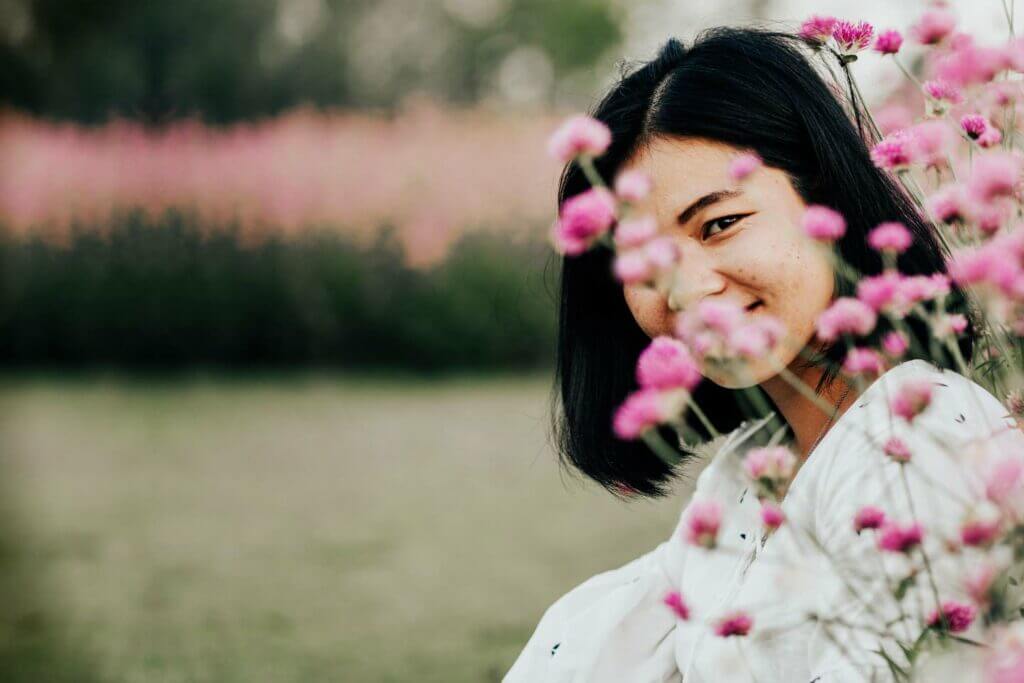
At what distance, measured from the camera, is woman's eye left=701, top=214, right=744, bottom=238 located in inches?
39.8

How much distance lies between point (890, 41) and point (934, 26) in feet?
0.30

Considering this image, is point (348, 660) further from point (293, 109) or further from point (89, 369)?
point (293, 109)

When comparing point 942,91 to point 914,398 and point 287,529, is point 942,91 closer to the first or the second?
point 914,398

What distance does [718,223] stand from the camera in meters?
1.02

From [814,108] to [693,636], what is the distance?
558 millimetres

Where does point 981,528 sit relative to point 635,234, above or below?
below

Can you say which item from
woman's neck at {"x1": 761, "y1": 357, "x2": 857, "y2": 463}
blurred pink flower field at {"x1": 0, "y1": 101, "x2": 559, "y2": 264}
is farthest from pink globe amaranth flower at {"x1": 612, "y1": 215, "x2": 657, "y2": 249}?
blurred pink flower field at {"x1": 0, "y1": 101, "x2": 559, "y2": 264}

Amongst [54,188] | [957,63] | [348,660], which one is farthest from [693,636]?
[54,188]

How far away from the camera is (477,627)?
2.50m

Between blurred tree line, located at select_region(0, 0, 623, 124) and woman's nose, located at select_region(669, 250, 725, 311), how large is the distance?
5.96 m

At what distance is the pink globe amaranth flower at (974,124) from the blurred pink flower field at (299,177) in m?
4.48

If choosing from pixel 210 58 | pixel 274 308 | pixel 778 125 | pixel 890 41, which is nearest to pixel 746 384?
pixel 890 41

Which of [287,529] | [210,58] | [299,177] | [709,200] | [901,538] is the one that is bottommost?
[287,529]

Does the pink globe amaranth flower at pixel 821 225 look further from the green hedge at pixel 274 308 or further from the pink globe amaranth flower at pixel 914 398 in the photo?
the green hedge at pixel 274 308
